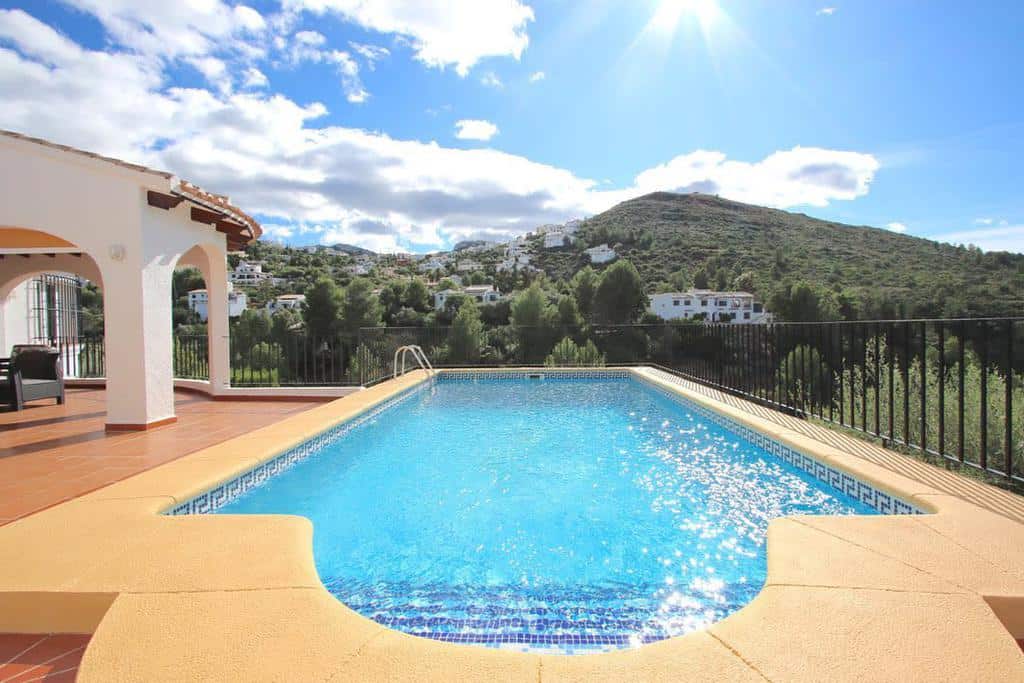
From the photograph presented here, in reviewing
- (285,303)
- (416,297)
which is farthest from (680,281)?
(285,303)

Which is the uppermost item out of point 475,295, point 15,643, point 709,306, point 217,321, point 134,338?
point 475,295

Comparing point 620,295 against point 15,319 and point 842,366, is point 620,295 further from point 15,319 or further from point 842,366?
point 842,366

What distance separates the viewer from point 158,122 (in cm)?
1276

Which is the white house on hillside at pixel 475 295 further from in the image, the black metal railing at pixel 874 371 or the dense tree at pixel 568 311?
the black metal railing at pixel 874 371

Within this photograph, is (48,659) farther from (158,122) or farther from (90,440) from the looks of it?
(158,122)

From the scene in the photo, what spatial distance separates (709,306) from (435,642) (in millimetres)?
57618

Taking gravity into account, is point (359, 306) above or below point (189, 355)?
above

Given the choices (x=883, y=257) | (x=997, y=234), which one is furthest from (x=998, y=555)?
(x=997, y=234)

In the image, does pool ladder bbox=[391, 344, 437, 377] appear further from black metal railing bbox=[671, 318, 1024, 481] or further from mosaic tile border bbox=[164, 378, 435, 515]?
black metal railing bbox=[671, 318, 1024, 481]

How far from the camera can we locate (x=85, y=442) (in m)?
5.02

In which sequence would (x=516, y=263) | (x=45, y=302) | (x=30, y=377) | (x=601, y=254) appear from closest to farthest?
1. (x=30, y=377)
2. (x=45, y=302)
3. (x=601, y=254)
4. (x=516, y=263)

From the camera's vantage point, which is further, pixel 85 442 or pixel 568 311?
pixel 568 311

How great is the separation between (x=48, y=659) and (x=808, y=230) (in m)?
69.8

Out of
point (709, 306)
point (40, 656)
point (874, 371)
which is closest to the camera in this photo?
point (40, 656)
